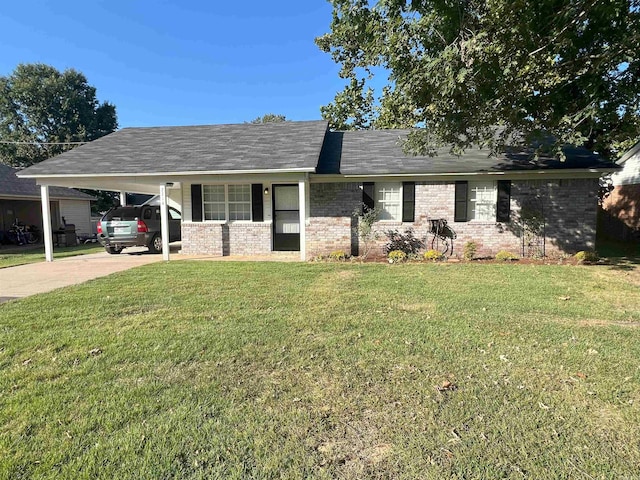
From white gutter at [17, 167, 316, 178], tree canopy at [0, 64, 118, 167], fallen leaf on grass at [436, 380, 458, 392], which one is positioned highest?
tree canopy at [0, 64, 118, 167]

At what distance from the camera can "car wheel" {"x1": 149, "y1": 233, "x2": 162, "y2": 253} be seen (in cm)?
1305

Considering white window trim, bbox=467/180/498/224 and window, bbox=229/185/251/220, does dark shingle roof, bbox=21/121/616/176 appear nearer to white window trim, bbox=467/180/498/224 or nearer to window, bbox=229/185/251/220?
white window trim, bbox=467/180/498/224

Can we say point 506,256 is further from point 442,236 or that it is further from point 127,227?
point 127,227

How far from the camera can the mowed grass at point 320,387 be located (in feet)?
8.04

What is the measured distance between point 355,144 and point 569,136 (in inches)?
290

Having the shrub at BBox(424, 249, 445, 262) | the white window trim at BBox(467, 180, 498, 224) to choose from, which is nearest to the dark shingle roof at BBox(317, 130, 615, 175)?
the white window trim at BBox(467, 180, 498, 224)

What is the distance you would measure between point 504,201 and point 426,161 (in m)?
2.66

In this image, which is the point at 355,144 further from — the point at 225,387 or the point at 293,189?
the point at 225,387

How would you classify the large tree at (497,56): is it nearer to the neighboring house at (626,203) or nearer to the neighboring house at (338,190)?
the neighboring house at (338,190)

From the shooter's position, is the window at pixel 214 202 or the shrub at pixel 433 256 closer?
the shrub at pixel 433 256

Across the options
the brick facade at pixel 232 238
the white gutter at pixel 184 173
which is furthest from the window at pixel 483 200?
the brick facade at pixel 232 238

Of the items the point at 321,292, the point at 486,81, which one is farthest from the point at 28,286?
the point at 486,81

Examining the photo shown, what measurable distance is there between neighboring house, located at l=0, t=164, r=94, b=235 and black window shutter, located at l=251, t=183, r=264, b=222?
41.9 ft

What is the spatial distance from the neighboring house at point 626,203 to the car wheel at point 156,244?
18.5m
